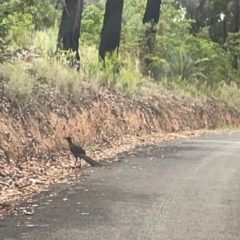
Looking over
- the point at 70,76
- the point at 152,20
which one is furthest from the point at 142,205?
the point at 152,20

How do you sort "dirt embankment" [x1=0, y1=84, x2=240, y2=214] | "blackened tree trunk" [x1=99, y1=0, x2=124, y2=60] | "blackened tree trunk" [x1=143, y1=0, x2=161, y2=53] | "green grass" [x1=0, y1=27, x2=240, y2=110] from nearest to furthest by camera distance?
"dirt embankment" [x1=0, y1=84, x2=240, y2=214], "green grass" [x1=0, y1=27, x2=240, y2=110], "blackened tree trunk" [x1=99, y1=0, x2=124, y2=60], "blackened tree trunk" [x1=143, y1=0, x2=161, y2=53]

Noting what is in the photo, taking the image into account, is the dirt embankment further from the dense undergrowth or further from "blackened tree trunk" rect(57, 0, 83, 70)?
"blackened tree trunk" rect(57, 0, 83, 70)

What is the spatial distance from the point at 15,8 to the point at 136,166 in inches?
135

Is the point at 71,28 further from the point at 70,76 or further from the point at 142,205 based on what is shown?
the point at 142,205

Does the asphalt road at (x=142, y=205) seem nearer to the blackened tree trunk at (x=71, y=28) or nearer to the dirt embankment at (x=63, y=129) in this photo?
the dirt embankment at (x=63, y=129)

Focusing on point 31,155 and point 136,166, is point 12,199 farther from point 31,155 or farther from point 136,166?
point 136,166

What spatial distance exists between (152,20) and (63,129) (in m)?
12.9

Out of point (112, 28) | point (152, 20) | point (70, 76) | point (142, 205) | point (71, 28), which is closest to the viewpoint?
point (142, 205)

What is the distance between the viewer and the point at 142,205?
7238 millimetres

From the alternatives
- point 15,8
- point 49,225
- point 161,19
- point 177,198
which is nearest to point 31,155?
point 15,8

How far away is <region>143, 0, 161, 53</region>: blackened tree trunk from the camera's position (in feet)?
76.1

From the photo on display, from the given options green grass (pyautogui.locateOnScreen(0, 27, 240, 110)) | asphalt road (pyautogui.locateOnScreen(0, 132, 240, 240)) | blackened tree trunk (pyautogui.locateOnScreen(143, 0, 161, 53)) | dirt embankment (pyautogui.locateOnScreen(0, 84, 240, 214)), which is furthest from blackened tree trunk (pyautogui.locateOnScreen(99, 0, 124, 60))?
asphalt road (pyautogui.locateOnScreen(0, 132, 240, 240))

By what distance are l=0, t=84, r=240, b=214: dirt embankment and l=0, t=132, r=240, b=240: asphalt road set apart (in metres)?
0.60

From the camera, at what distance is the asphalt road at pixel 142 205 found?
598 centimetres
